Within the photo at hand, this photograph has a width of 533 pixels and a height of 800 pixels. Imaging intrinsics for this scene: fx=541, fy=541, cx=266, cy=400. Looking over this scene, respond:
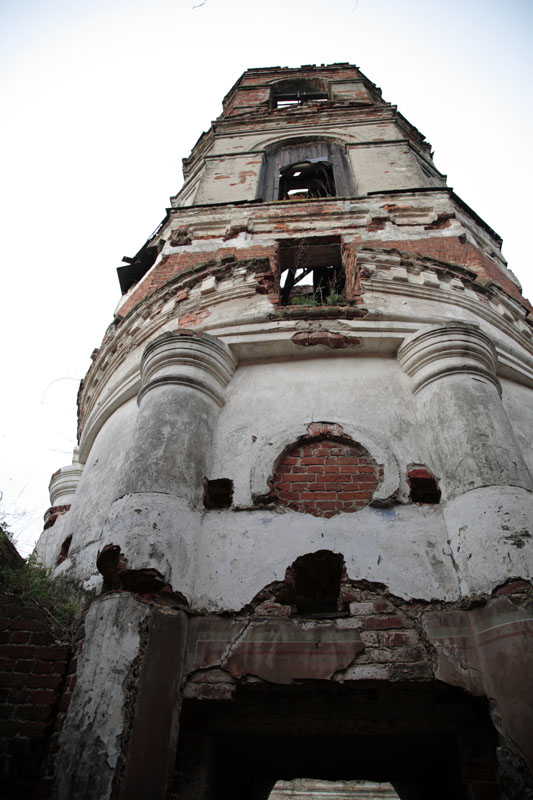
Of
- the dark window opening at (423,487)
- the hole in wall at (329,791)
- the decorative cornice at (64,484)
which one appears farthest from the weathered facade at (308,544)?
the hole in wall at (329,791)

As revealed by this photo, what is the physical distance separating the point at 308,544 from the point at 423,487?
945mm

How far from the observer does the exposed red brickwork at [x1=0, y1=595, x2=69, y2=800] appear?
2693 millimetres

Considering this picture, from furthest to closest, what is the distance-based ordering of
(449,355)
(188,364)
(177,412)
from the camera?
(188,364) < (449,355) < (177,412)

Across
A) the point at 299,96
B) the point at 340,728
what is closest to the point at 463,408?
the point at 340,728

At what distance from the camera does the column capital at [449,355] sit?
4.30 meters

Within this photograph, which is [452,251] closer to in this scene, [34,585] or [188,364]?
[188,364]

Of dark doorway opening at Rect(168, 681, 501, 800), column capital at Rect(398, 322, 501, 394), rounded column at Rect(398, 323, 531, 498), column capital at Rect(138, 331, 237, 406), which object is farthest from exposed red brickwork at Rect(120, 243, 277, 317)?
dark doorway opening at Rect(168, 681, 501, 800)

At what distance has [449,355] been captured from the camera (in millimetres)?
4383

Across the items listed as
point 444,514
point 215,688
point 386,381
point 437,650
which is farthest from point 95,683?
point 386,381

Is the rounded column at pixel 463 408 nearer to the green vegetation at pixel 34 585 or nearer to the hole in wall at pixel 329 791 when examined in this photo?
the green vegetation at pixel 34 585

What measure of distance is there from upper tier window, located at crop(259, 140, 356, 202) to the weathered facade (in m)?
4.83

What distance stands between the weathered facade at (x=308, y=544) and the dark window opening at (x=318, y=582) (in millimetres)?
14

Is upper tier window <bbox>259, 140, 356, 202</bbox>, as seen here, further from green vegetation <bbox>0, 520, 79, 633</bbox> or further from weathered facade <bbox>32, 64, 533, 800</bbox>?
green vegetation <bbox>0, 520, 79, 633</bbox>

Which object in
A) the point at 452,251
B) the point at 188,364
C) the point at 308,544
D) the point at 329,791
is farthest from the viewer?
the point at 329,791
